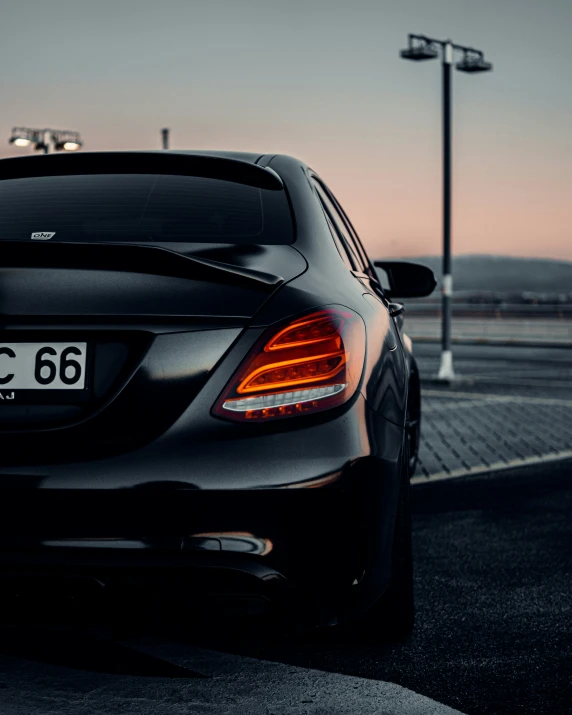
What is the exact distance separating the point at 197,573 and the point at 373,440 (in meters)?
0.57

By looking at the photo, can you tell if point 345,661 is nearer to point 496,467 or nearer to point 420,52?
point 496,467

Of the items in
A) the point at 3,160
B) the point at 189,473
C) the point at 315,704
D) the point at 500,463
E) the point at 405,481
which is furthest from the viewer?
the point at 500,463

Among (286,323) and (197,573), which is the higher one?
(286,323)

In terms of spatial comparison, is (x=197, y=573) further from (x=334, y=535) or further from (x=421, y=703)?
(x=421, y=703)

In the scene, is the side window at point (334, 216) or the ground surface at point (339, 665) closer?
the ground surface at point (339, 665)

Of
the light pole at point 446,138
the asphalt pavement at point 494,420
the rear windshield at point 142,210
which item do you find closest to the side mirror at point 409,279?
the rear windshield at point 142,210

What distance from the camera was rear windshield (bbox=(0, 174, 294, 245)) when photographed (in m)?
3.12

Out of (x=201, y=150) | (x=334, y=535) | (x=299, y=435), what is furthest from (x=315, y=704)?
(x=201, y=150)

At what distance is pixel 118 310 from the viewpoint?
2.62m

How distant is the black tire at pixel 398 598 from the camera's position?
3182mm

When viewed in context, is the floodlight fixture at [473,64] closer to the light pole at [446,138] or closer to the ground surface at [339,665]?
the light pole at [446,138]

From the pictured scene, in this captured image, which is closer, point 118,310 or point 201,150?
point 118,310

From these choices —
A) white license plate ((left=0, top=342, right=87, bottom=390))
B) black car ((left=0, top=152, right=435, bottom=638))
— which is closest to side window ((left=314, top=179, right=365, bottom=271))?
black car ((left=0, top=152, right=435, bottom=638))

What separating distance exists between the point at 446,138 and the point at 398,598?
15.3 metres
